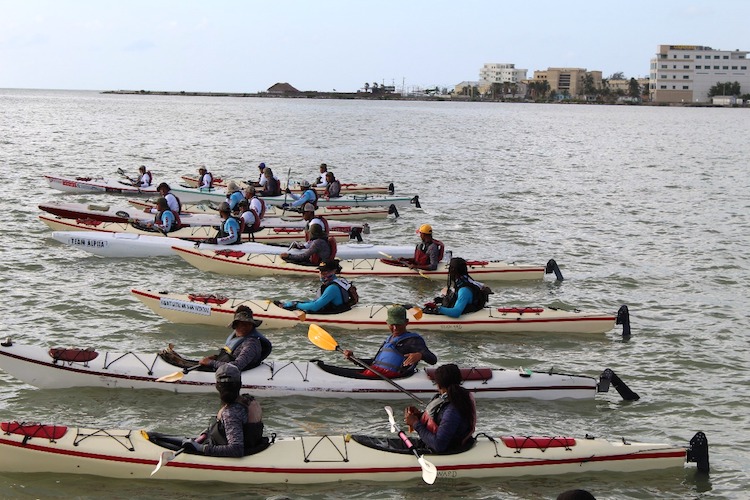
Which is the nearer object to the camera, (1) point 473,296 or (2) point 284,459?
(2) point 284,459

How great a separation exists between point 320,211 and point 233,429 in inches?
Answer: 671

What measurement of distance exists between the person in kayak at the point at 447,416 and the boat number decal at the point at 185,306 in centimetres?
632

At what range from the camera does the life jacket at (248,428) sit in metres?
9.12

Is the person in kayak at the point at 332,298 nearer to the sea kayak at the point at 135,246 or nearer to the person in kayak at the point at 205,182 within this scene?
the sea kayak at the point at 135,246

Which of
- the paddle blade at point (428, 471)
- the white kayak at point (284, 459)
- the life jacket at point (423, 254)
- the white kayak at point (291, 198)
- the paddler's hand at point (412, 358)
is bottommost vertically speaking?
the white kayak at point (284, 459)

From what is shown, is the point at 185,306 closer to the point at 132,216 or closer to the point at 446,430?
the point at 446,430

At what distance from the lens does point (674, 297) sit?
1936 centimetres

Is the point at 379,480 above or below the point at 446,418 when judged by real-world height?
below

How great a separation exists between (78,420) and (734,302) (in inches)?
565

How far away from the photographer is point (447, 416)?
935 centimetres

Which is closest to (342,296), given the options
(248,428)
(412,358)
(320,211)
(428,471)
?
(412,358)

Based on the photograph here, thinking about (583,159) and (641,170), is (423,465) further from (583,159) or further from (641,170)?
(583,159)

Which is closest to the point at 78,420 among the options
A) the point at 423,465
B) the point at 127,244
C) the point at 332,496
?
the point at 332,496

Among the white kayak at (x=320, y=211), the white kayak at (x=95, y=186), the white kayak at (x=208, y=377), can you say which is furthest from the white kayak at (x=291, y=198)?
the white kayak at (x=208, y=377)
